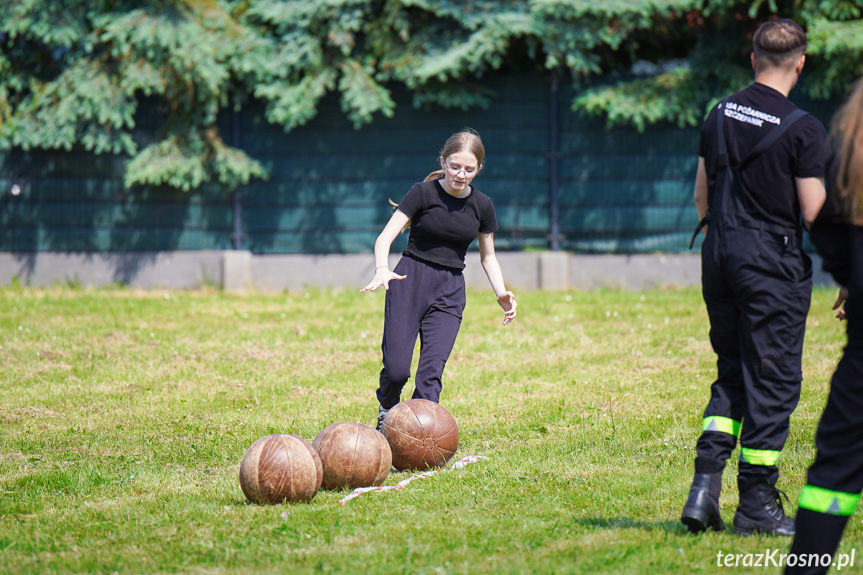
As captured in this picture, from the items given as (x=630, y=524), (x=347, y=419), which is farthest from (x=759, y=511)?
(x=347, y=419)

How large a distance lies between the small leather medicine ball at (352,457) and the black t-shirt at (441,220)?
1.38 meters

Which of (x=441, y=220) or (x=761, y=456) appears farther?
(x=441, y=220)

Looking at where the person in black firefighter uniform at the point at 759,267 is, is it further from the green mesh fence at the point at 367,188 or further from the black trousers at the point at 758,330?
the green mesh fence at the point at 367,188

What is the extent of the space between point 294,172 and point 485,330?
4.92 m

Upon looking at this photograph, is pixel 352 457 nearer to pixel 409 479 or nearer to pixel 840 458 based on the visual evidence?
pixel 409 479

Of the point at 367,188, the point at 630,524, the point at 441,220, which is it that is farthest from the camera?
the point at 367,188

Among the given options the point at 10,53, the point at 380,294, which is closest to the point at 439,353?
the point at 380,294

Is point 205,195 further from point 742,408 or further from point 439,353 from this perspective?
point 742,408

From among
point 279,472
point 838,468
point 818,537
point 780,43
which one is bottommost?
point 279,472

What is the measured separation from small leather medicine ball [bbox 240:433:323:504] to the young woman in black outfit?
1148 mm

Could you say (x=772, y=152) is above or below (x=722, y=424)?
above

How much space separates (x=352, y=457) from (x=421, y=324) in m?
1.25

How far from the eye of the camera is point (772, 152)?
13.9 ft

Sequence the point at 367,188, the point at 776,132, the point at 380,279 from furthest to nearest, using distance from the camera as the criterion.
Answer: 1. the point at 367,188
2. the point at 380,279
3. the point at 776,132
